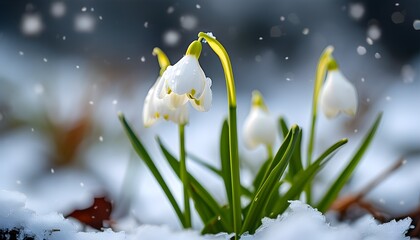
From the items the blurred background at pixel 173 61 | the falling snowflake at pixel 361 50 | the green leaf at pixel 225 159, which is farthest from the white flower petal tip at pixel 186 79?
the falling snowflake at pixel 361 50

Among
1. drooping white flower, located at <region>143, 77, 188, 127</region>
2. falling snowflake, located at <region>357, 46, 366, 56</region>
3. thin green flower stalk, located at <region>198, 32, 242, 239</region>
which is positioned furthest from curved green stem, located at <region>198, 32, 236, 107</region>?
falling snowflake, located at <region>357, 46, 366, 56</region>

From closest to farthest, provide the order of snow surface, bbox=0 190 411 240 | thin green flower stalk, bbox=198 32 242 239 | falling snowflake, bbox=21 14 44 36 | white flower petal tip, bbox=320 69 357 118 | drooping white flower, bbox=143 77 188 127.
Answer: snow surface, bbox=0 190 411 240 < thin green flower stalk, bbox=198 32 242 239 < drooping white flower, bbox=143 77 188 127 < white flower petal tip, bbox=320 69 357 118 < falling snowflake, bbox=21 14 44 36

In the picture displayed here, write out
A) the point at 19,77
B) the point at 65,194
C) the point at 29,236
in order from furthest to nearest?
the point at 19,77 < the point at 65,194 < the point at 29,236

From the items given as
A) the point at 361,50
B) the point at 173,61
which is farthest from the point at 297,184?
the point at 361,50

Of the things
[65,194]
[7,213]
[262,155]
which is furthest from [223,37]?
[7,213]

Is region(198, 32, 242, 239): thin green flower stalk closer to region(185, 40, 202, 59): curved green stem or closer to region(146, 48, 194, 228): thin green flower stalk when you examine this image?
region(185, 40, 202, 59): curved green stem

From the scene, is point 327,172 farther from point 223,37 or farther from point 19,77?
point 19,77

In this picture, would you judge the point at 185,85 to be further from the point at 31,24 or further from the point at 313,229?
the point at 31,24
